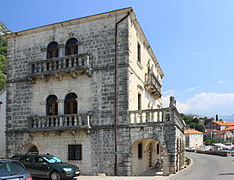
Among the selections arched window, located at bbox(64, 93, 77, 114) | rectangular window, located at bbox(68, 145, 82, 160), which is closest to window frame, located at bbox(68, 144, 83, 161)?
rectangular window, located at bbox(68, 145, 82, 160)

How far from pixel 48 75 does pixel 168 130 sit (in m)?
8.78

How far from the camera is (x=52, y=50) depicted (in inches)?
770

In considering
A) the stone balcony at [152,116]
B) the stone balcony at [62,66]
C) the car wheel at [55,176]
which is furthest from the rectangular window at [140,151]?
the car wheel at [55,176]

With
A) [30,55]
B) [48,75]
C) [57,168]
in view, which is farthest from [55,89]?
[57,168]

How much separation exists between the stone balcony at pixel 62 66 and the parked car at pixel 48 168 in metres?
5.86

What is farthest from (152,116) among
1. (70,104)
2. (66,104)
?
(66,104)

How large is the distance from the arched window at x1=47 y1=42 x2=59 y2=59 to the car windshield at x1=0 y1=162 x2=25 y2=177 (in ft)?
35.0

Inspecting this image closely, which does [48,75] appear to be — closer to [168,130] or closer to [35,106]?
[35,106]

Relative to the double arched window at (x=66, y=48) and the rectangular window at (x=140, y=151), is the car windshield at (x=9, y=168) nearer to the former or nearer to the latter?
the rectangular window at (x=140, y=151)

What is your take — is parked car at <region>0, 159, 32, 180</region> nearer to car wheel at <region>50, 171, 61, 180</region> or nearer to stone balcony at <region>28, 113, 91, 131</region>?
car wheel at <region>50, 171, 61, 180</region>

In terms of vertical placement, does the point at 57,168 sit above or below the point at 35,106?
below

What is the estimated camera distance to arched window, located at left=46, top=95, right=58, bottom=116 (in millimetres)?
18922

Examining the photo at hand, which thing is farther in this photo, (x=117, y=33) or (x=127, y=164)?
(x=117, y=33)

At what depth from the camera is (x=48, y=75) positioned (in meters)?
18.7
